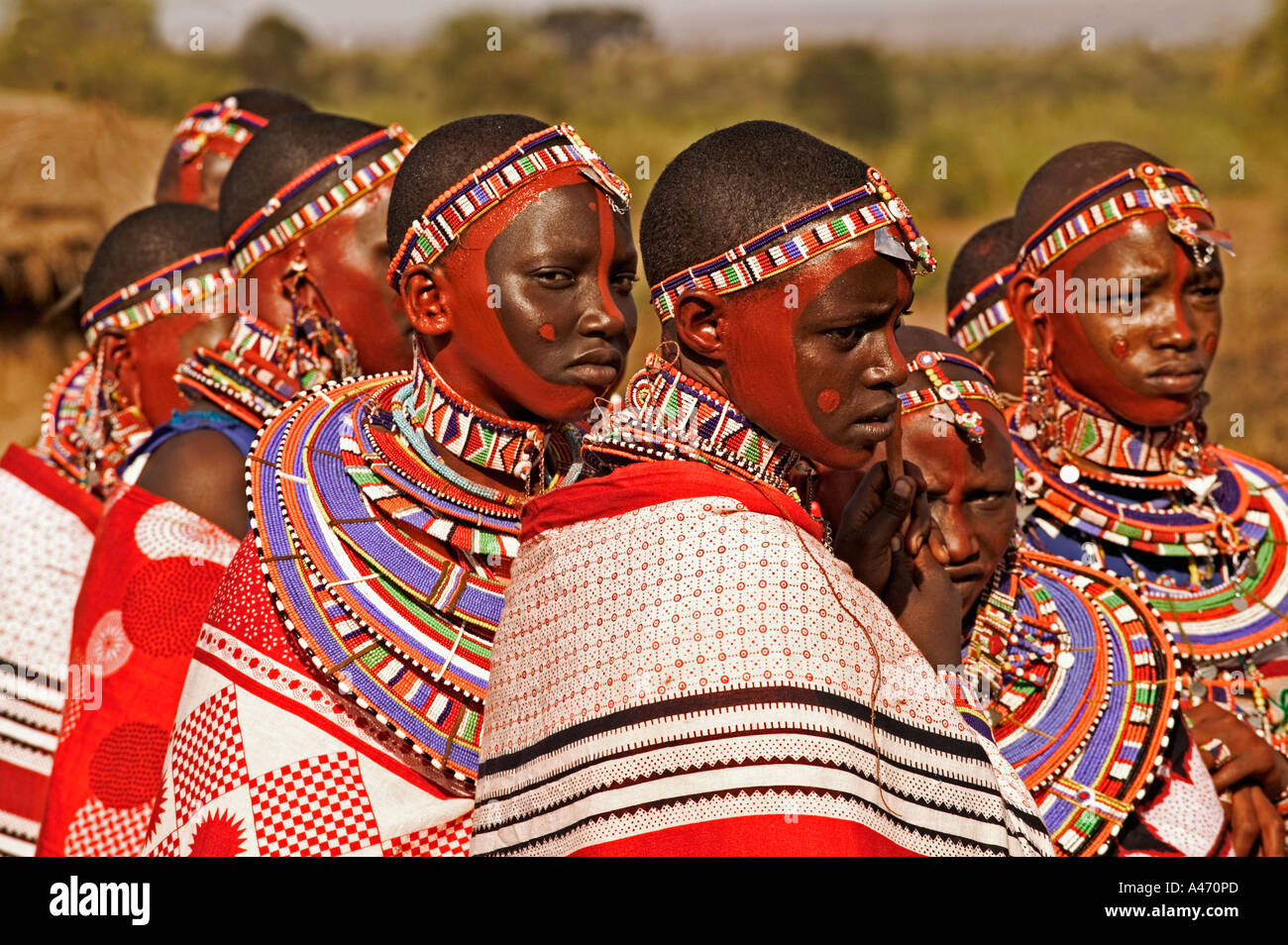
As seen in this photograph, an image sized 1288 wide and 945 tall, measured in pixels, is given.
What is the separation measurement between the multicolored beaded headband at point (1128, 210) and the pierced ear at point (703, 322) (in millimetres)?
2422

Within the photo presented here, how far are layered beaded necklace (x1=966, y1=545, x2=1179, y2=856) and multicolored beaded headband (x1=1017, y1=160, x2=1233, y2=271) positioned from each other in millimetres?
1388

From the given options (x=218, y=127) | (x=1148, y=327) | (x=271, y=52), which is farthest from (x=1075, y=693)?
(x=271, y=52)

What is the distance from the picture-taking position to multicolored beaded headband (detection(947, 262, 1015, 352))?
19.3ft

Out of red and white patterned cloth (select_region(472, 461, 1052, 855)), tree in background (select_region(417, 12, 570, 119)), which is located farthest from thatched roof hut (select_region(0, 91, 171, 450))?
red and white patterned cloth (select_region(472, 461, 1052, 855))

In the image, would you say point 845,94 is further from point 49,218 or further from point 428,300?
point 428,300

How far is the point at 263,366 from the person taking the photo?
15.8ft

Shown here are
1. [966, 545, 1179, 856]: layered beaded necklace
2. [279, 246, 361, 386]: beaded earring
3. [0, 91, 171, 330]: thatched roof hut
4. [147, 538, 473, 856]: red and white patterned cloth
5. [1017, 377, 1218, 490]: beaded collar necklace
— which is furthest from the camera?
[0, 91, 171, 330]: thatched roof hut

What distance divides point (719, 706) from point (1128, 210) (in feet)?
10.4

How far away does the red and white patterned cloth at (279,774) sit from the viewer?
3385mm

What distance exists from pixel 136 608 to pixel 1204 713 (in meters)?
3.07

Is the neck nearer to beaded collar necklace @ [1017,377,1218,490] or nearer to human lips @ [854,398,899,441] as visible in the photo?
beaded collar necklace @ [1017,377,1218,490]

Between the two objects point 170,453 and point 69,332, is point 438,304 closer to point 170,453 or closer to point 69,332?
point 170,453

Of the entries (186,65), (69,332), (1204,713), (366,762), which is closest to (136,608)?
(366,762)

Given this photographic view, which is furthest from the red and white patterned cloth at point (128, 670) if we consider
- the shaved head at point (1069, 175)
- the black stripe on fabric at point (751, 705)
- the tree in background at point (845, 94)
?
the tree in background at point (845, 94)
